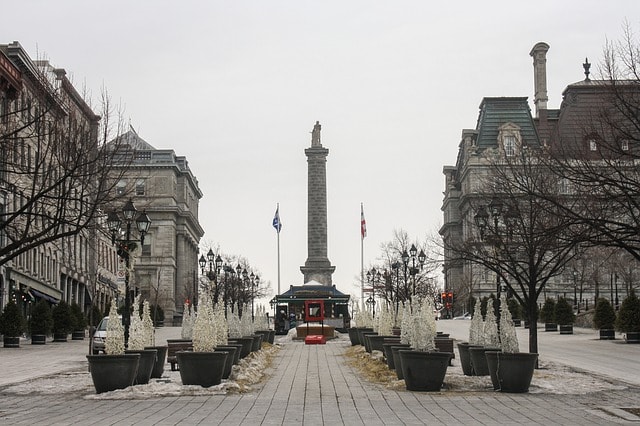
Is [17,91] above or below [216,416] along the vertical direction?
above

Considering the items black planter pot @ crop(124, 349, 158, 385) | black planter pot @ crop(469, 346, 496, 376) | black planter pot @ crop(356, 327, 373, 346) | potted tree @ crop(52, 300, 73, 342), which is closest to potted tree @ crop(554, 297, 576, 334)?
black planter pot @ crop(356, 327, 373, 346)

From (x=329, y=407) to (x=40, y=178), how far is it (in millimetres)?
36044

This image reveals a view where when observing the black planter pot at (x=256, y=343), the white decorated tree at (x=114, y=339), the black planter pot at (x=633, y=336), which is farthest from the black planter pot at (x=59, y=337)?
the white decorated tree at (x=114, y=339)

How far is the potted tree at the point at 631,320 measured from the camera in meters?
47.2

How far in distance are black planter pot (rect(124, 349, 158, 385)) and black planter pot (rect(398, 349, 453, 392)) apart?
20.3 ft

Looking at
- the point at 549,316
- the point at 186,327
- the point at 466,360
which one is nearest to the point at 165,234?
the point at 549,316

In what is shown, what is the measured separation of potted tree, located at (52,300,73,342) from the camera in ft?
186

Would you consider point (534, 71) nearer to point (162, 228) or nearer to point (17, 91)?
point (162, 228)

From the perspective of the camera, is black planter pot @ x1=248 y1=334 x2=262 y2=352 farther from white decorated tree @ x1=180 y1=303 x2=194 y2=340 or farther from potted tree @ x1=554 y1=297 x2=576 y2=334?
potted tree @ x1=554 y1=297 x2=576 y2=334

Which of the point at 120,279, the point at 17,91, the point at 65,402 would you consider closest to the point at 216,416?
the point at 65,402

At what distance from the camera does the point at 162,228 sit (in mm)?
127875

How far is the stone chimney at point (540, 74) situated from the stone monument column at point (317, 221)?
3126 cm

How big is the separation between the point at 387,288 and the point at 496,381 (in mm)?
71845

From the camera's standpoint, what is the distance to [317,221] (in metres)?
104
